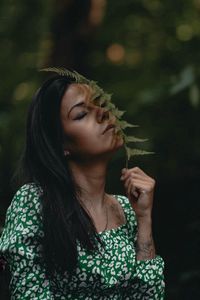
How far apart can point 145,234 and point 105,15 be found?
5475 millimetres

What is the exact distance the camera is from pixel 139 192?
390cm

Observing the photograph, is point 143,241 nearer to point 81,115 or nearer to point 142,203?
point 142,203

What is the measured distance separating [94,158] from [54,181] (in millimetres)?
226

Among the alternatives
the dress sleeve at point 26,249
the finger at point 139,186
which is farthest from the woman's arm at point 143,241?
the dress sleeve at point 26,249

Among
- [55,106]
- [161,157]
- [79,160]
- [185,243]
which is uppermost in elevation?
[55,106]

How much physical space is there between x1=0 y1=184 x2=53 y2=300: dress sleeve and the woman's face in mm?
306

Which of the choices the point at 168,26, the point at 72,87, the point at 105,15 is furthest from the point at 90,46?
the point at 72,87

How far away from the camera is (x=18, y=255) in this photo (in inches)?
142

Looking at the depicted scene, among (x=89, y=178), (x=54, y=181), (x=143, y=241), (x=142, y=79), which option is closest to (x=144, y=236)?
(x=143, y=241)

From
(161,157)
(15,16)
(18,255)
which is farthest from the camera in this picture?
(15,16)

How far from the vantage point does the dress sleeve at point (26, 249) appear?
11.8 feet

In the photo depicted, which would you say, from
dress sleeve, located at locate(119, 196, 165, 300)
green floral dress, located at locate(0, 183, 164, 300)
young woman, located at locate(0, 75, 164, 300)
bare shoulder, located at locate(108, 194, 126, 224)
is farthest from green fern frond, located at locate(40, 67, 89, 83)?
dress sleeve, located at locate(119, 196, 165, 300)

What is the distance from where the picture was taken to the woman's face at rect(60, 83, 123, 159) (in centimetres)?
383

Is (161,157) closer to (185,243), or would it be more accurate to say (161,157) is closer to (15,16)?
(185,243)
